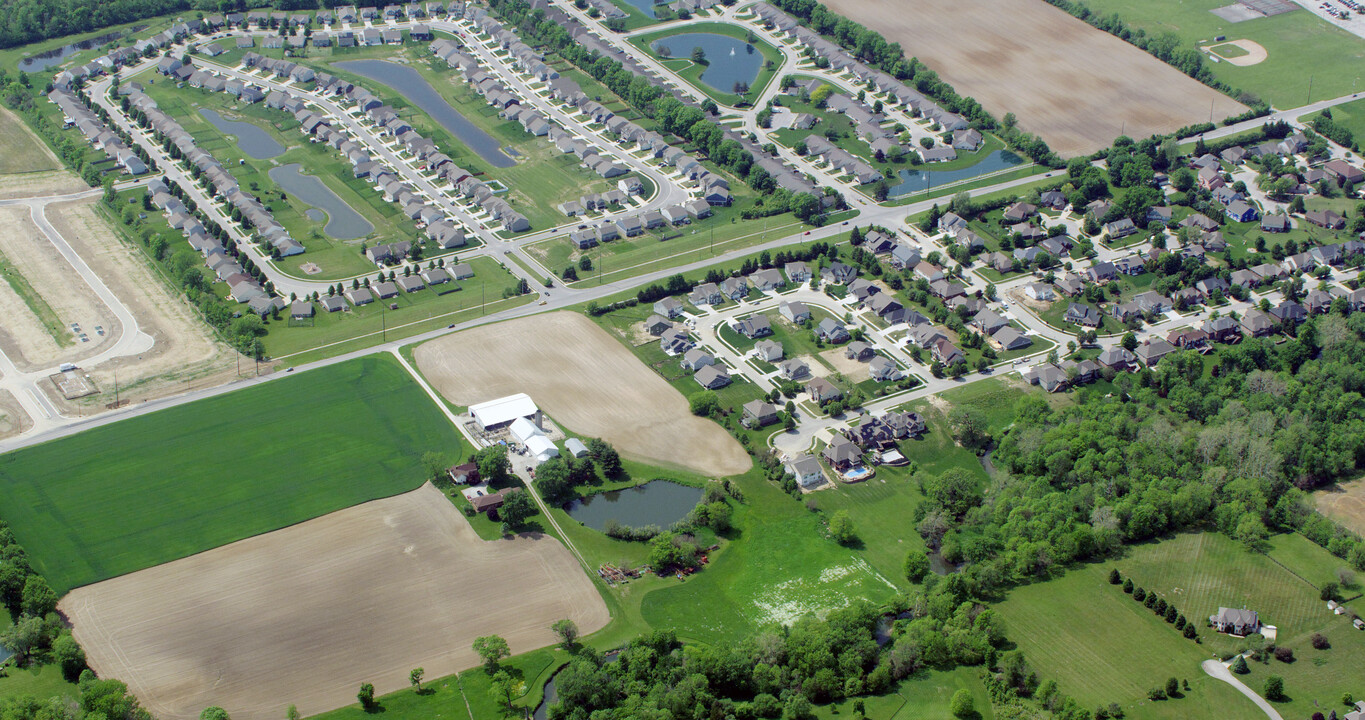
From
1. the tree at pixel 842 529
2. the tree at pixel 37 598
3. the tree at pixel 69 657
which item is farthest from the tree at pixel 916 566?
the tree at pixel 37 598

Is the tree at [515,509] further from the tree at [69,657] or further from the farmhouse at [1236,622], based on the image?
the farmhouse at [1236,622]

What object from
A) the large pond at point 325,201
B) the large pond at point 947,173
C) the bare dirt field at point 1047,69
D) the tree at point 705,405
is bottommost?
the large pond at point 325,201

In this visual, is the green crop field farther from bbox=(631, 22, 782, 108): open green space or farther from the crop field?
bbox=(631, 22, 782, 108): open green space

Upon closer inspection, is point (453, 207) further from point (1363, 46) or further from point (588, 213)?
point (1363, 46)

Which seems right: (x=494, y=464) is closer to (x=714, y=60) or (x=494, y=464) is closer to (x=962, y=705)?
(x=962, y=705)

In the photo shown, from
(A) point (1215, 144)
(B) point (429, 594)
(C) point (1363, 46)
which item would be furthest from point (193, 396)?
(C) point (1363, 46)

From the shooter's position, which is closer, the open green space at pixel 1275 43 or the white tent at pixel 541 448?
the white tent at pixel 541 448

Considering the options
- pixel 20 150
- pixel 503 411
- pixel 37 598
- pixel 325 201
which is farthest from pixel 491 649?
pixel 20 150
